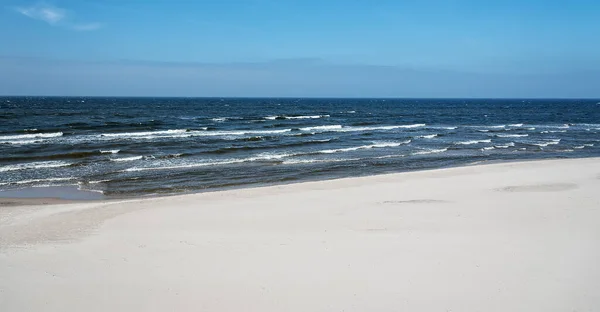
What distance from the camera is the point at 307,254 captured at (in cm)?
878

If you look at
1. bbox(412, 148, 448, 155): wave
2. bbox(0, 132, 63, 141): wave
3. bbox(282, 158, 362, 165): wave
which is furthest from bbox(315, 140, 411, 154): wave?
bbox(0, 132, 63, 141): wave

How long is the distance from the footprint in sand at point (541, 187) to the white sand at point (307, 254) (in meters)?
0.85

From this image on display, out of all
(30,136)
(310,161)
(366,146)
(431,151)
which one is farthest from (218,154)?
(30,136)

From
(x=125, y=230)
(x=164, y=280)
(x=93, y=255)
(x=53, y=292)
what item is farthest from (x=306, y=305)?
(x=125, y=230)

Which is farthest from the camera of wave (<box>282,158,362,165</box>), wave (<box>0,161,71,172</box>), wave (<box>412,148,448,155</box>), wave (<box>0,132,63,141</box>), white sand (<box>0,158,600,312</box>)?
wave (<box>0,132,63,141</box>)

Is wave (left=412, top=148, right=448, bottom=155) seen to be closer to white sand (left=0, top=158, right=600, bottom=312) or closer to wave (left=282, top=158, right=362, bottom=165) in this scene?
wave (left=282, top=158, right=362, bottom=165)

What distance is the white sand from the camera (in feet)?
22.8

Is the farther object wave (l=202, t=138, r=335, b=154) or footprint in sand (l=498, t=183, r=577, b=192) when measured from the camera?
wave (l=202, t=138, r=335, b=154)

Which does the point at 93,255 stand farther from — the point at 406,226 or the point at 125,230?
the point at 406,226

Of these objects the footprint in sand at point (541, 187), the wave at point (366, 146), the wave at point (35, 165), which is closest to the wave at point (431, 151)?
the wave at point (366, 146)

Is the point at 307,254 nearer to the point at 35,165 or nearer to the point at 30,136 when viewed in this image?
the point at 35,165

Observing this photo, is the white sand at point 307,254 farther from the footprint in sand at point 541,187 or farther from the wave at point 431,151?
the wave at point 431,151

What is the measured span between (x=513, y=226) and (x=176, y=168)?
49.3ft

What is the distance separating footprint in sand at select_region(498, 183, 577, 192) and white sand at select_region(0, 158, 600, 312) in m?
0.85
